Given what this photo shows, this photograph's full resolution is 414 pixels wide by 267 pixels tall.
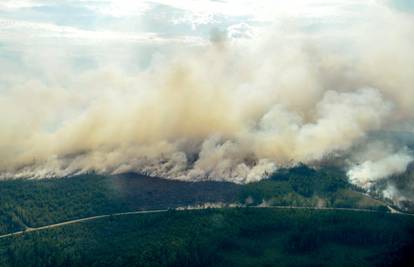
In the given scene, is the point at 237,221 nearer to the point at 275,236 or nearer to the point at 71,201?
the point at 275,236

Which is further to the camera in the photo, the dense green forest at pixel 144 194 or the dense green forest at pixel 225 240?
the dense green forest at pixel 144 194

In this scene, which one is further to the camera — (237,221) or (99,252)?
(237,221)

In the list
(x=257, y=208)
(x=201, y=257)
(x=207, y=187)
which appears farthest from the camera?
(x=207, y=187)

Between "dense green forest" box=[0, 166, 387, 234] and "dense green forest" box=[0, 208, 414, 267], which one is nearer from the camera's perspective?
"dense green forest" box=[0, 208, 414, 267]

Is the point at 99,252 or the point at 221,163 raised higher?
the point at 221,163

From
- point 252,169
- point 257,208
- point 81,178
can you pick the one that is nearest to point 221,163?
point 252,169

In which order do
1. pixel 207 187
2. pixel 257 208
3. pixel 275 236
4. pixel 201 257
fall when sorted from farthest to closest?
pixel 207 187, pixel 257 208, pixel 275 236, pixel 201 257
